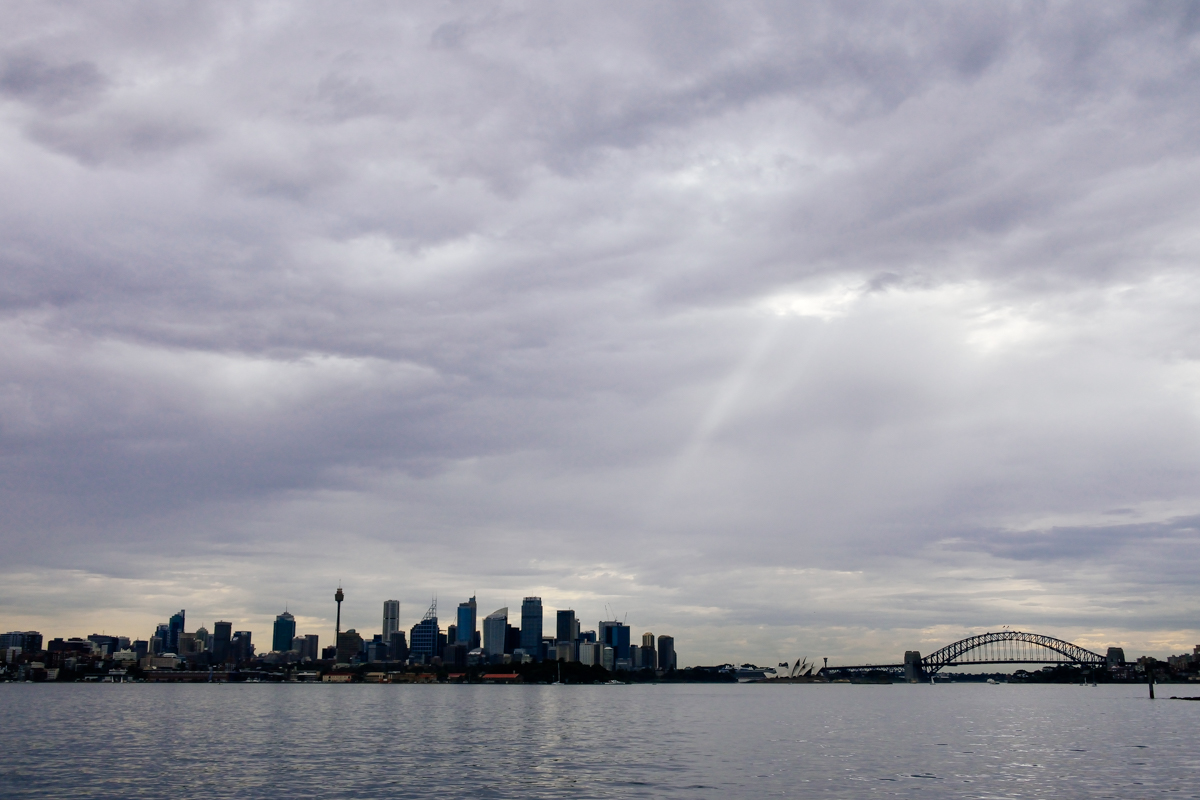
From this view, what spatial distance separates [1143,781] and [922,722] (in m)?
84.2

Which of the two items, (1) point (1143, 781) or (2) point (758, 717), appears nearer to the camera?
(1) point (1143, 781)

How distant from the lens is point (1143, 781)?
64.8 m

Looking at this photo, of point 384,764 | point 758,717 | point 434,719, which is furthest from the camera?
point 758,717

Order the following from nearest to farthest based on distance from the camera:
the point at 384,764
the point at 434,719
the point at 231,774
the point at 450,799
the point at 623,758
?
1. the point at 450,799
2. the point at 231,774
3. the point at 384,764
4. the point at 623,758
5. the point at 434,719

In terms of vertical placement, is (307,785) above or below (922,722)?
above

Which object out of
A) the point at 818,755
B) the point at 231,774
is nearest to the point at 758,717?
the point at 818,755

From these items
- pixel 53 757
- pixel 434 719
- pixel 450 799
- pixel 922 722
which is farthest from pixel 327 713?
pixel 450 799

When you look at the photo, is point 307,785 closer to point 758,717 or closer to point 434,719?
point 434,719

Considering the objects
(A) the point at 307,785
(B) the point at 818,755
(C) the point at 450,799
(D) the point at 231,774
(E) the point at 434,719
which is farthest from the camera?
(E) the point at 434,719

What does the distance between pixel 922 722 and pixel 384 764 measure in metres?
101

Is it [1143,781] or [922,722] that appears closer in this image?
[1143,781]

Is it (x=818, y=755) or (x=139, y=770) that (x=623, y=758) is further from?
(x=139, y=770)

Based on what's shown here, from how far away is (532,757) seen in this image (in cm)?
7938

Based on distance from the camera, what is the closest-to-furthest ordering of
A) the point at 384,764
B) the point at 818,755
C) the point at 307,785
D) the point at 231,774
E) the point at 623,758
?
the point at 307,785 < the point at 231,774 < the point at 384,764 < the point at 623,758 < the point at 818,755
